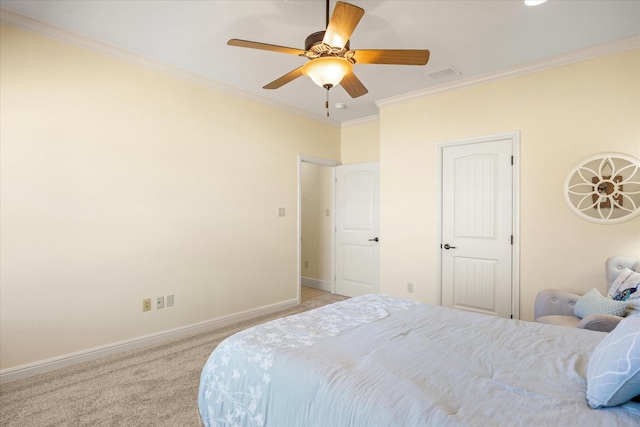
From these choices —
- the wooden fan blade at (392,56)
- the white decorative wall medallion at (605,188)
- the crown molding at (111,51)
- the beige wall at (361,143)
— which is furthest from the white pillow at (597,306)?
the crown molding at (111,51)

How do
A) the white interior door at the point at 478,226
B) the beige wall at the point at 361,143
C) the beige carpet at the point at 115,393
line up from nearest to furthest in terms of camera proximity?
the beige carpet at the point at 115,393 → the white interior door at the point at 478,226 → the beige wall at the point at 361,143

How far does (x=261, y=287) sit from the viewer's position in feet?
13.9

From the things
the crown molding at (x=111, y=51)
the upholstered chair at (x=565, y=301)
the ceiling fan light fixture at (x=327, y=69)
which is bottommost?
the upholstered chair at (x=565, y=301)

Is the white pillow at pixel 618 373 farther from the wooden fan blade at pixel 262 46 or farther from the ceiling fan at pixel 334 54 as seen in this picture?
the wooden fan blade at pixel 262 46

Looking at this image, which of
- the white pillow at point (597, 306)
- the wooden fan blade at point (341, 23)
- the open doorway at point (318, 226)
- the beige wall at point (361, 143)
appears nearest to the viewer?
the wooden fan blade at point (341, 23)

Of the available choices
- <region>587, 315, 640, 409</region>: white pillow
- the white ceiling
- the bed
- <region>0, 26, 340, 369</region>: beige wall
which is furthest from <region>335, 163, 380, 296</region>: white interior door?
<region>587, 315, 640, 409</region>: white pillow

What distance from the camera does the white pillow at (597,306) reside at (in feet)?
7.38

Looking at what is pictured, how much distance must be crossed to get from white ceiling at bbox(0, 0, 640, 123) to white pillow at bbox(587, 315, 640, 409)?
88.0 inches

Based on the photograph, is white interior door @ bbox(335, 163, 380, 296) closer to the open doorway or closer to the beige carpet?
the open doorway

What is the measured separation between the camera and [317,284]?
18.8 ft

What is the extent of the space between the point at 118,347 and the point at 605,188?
4509 millimetres

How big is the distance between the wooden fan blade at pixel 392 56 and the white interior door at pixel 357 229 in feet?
9.28

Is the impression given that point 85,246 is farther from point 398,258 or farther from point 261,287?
point 398,258

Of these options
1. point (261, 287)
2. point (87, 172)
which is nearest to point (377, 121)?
point (261, 287)
